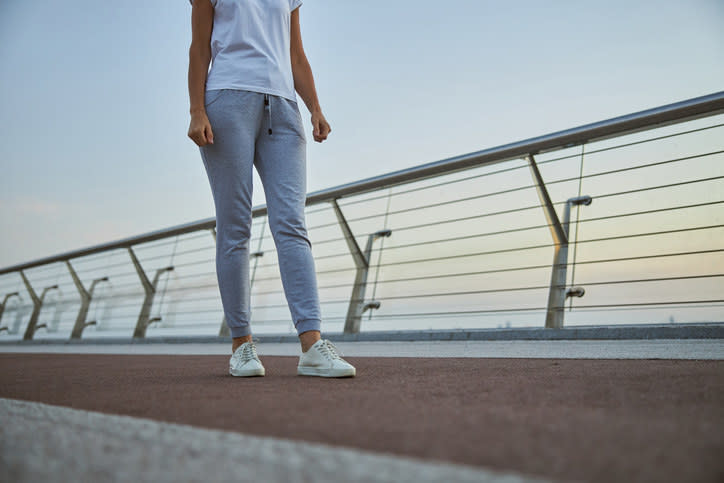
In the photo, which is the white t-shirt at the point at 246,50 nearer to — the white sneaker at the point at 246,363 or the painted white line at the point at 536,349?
the white sneaker at the point at 246,363

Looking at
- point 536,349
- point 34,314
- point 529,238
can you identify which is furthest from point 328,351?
point 34,314

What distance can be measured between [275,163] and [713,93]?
1617 millimetres

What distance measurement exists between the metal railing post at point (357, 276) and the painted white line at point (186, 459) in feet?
6.78

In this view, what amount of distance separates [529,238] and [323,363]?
1.38 m

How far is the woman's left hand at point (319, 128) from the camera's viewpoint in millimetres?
1874

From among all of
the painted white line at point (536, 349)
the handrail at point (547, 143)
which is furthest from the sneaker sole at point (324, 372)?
the handrail at point (547, 143)

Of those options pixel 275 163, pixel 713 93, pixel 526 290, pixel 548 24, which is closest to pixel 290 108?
pixel 275 163

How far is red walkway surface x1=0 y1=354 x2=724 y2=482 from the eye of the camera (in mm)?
527

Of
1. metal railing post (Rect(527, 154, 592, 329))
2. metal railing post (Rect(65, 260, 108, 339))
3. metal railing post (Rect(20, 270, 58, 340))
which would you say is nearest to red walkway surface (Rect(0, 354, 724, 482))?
metal railing post (Rect(527, 154, 592, 329))

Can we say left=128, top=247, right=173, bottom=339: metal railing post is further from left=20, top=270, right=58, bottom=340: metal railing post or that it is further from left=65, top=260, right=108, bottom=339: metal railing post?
left=20, top=270, right=58, bottom=340: metal railing post

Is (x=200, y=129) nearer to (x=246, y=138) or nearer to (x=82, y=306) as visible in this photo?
(x=246, y=138)

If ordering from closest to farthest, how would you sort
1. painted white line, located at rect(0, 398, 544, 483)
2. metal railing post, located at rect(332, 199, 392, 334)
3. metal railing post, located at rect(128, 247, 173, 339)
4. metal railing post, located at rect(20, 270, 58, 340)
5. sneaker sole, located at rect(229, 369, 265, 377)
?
1. painted white line, located at rect(0, 398, 544, 483)
2. sneaker sole, located at rect(229, 369, 265, 377)
3. metal railing post, located at rect(332, 199, 392, 334)
4. metal railing post, located at rect(128, 247, 173, 339)
5. metal railing post, located at rect(20, 270, 58, 340)

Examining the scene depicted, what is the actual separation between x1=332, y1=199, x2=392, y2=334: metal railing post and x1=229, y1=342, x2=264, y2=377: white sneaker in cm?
112

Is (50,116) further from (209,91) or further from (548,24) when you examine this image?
(209,91)
